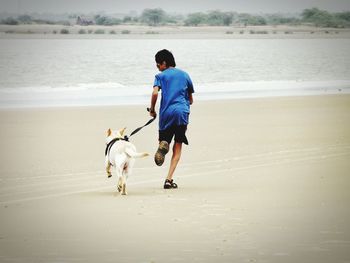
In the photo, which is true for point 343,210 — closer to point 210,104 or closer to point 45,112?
point 45,112

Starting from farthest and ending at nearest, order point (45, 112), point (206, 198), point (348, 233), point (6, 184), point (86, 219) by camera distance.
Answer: point (45, 112), point (6, 184), point (206, 198), point (86, 219), point (348, 233)

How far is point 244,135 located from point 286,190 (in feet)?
22.3

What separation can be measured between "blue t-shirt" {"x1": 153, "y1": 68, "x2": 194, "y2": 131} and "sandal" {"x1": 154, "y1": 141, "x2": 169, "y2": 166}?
0.30 metres

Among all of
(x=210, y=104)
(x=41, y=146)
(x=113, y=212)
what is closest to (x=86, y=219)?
(x=113, y=212)

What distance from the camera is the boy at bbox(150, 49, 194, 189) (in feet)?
40.7

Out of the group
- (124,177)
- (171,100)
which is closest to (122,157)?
(124,177)

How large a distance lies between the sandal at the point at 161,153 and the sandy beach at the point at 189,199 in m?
0.37

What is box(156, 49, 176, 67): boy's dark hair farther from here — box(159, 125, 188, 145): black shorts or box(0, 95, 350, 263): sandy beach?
box(0, 95, 350, 263): sandy beach

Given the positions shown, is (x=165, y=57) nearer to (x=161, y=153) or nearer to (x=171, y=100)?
(x=171, y=100)

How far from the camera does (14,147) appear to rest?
57.1ft

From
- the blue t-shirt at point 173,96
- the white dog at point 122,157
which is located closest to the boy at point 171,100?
the blue t-shirt at point 173,96

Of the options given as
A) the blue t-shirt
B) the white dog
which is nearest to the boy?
the blue t-shirt

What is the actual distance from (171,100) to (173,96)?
5cm

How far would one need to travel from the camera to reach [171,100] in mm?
12430
